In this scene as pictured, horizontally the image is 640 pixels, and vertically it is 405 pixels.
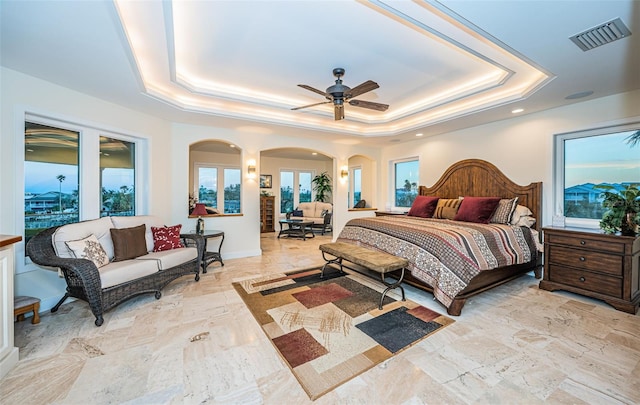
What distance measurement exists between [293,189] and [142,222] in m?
6.15

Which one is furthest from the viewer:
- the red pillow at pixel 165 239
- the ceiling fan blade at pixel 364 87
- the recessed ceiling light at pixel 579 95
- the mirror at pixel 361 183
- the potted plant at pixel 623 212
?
the mirror at pixel 361 183

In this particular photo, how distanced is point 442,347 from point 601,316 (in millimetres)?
1916

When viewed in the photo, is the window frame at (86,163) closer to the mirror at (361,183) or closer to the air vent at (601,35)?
the mirror at (361,183)

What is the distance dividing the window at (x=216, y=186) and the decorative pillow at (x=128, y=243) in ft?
15.0

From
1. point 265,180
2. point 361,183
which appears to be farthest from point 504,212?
point 265,180

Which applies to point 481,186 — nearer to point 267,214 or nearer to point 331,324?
point 331,324

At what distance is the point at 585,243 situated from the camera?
10.0ft

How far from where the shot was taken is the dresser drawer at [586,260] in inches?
112

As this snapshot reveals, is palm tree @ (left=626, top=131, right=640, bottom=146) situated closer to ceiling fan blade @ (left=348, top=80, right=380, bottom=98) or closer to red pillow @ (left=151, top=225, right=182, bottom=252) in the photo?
ceiling fan blade @ (left=348, top=80, right=380, bottom=98)

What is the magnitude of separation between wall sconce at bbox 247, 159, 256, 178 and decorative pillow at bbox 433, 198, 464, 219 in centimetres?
347

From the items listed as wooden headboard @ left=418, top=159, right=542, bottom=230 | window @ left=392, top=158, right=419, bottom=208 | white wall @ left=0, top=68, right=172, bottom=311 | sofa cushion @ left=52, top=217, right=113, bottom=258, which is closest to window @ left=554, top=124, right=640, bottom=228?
wooden headboard @ left=418, top=159, right=542, bottom=230

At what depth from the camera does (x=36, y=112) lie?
2748mm

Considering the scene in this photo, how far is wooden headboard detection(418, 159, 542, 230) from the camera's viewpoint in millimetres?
4031

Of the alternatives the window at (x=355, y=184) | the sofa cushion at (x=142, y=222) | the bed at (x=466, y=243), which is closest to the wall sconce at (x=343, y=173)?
the window at (x=355, y=184)
